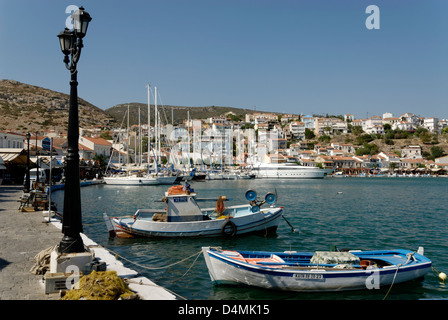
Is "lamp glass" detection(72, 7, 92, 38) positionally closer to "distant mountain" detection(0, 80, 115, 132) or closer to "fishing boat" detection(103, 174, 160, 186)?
"fishing boat" detection(103, 174, 160, 186)

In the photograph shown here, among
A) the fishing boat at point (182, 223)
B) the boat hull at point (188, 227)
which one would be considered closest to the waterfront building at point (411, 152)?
the boat hull at point (188, 227)

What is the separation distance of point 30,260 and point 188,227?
848 centimetres

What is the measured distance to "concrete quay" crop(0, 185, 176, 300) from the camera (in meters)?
6.68

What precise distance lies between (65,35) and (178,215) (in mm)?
11201

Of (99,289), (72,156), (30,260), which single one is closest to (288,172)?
(30,260)

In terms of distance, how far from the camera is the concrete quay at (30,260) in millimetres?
6680

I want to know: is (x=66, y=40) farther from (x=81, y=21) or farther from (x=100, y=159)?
(x=100, y=159)

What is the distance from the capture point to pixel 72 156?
279 inches

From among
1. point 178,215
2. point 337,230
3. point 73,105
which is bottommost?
point 337,230

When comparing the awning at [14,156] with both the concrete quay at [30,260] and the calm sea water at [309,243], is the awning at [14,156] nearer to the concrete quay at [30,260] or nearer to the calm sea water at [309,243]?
the calm sea water at [309,243]

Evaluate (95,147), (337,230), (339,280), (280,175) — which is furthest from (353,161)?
(339,280)

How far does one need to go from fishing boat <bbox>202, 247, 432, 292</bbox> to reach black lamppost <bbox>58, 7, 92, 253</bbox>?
4.41m
